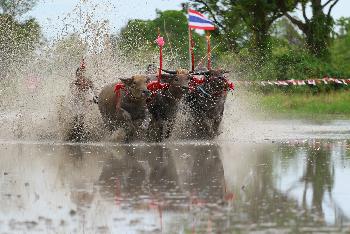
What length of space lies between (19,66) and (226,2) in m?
30.2

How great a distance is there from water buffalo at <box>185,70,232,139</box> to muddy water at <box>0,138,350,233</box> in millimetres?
2392

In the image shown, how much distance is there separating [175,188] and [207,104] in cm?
850

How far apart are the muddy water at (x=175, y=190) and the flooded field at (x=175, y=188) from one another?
11 millimetres

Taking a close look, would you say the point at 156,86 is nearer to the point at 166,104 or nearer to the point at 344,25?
the point at 166,104

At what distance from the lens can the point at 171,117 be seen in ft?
64.5

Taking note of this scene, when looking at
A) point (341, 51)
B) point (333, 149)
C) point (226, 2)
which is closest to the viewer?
point (333, 149)

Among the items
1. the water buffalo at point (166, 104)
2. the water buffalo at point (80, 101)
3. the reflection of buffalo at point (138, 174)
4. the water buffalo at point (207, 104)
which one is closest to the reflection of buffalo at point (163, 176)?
the reflection of buffalo at point (138, 174)

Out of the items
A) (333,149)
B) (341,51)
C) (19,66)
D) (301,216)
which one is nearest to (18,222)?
(301,216)

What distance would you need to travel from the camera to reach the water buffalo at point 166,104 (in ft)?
63.8

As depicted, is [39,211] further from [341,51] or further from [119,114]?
[341,51]

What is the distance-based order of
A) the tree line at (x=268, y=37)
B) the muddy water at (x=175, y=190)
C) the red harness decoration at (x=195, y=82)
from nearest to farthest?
the muddy water at (x=175, y=190)
the red harness decoration at (x=195, y=82)
the tree line at (x=268, y=37)

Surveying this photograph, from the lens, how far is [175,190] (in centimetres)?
1145

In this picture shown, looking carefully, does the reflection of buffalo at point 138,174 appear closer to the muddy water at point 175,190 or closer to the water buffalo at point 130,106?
the muddy water at point 175,190

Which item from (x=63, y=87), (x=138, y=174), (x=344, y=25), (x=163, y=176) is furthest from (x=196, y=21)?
(x=344, y=25)
